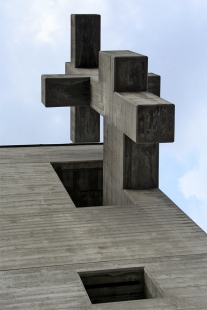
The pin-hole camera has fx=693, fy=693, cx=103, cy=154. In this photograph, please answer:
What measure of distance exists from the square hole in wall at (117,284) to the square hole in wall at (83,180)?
13.8 feet

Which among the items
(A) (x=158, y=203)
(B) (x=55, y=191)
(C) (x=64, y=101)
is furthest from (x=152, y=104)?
(C) (x=64, y=101)

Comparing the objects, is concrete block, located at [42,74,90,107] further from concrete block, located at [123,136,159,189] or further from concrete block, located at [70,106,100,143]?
concrete block, located at [123,136,159,189]

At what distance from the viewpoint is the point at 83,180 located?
36.2 ft

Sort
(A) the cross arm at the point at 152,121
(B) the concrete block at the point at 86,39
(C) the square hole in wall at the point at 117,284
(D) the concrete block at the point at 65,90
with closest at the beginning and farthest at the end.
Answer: (C) the square hole in wall at the point at 117,284 → (A) the cross arm at the point at 152,121 → (D) the concrete block at the point at 65,90 → (B) the concrete block at the point at 86,39

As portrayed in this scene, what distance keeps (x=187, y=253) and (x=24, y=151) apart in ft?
16.6

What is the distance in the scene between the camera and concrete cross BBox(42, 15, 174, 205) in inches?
318

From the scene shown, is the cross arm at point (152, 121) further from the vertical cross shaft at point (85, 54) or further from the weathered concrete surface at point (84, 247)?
the vertical cross shaft at point (85, 54)

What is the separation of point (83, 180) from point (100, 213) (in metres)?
2.88

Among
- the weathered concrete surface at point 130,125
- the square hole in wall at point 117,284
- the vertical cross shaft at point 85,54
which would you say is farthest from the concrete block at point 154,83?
the square hole in wall at point 117,284

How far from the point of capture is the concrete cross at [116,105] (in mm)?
8070

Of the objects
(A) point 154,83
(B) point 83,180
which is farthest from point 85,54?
(B) point 83,180

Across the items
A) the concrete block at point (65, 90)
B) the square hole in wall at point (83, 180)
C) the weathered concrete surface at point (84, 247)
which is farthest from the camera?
the square hole in wall at point (83, 180)

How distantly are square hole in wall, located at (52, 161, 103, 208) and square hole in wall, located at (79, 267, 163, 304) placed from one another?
420 cm

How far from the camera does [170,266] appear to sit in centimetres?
676
